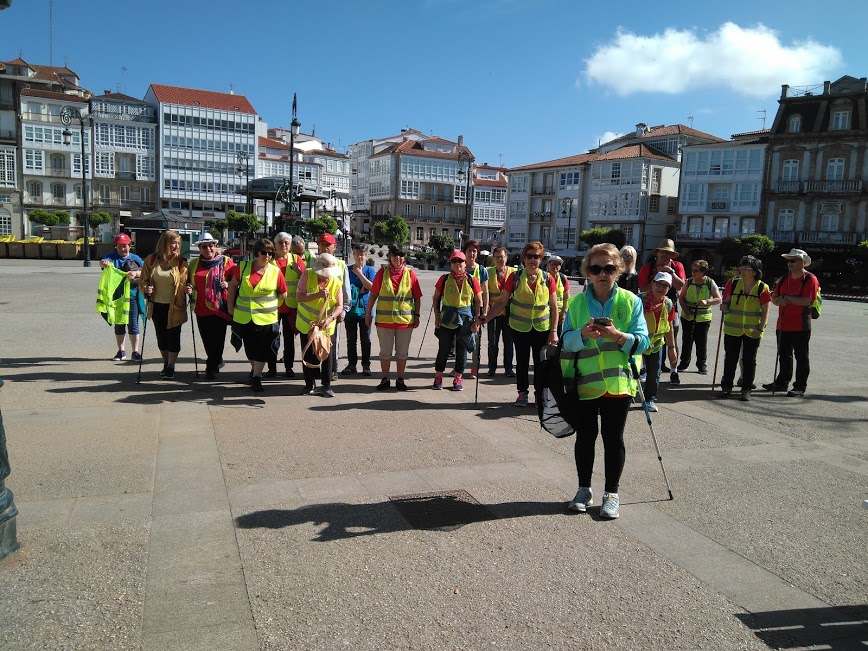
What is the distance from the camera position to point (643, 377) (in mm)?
8164

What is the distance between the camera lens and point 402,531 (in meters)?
4.36

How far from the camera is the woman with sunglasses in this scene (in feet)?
25.2

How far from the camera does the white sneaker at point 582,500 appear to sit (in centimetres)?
475

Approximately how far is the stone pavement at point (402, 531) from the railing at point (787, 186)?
57.8 m

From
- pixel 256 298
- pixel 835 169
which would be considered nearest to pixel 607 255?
pixel 256 298

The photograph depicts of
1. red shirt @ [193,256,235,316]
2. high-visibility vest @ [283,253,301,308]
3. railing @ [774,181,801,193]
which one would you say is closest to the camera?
red shirt @ [193,256,235,316]

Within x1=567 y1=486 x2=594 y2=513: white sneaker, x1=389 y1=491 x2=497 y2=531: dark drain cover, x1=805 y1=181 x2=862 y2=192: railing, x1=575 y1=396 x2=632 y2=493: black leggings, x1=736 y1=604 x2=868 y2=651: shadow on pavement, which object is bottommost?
x1=389 y1=491 x2=497 y2=531: dark drain cover

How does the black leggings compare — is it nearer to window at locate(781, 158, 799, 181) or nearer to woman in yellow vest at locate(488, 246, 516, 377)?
woman in yellow vest at locate(488, 246, 516, 377)

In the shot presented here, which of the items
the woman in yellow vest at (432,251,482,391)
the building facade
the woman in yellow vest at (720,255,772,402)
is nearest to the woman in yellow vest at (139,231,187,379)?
the woman in yellow vest at (432,251,482,391)

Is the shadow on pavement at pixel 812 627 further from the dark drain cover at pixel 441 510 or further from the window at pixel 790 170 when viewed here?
the window at pixel 790 170

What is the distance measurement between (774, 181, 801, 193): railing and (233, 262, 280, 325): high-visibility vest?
198 feet

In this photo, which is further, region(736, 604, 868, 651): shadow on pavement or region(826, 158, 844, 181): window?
region(826, 158, 844, 181): window

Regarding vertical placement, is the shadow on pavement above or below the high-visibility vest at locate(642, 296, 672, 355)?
below

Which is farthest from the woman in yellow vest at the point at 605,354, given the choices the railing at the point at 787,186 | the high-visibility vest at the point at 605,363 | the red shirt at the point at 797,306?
the railing at the point at 787,186
